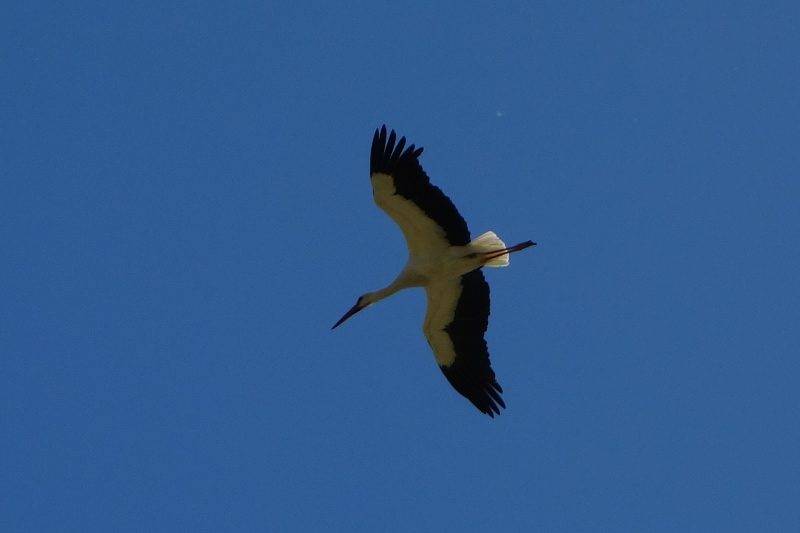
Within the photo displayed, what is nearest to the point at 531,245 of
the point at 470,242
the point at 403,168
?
the point at 470,242

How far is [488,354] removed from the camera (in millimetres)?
14289

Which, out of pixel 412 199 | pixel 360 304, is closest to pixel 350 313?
pixel 360 304

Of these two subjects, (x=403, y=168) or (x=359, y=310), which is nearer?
(x=403, y=168)

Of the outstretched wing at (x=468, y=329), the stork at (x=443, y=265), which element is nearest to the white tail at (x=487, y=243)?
the stork at (x=443, y=265)

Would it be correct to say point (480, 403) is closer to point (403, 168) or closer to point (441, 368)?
point (441, 368)

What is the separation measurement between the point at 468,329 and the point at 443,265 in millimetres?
978

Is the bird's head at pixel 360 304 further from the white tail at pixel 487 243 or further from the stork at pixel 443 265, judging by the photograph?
the white tail at pixel 487 243

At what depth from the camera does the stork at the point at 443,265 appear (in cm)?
1320

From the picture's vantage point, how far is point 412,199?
13.3m

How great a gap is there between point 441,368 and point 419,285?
113 centimetres

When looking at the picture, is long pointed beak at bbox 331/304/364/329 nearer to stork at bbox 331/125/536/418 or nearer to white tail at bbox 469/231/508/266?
stork at bbox 331/125/536/418

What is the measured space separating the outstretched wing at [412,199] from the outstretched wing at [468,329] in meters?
0.71

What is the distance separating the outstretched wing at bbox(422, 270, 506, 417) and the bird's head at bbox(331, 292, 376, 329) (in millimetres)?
608

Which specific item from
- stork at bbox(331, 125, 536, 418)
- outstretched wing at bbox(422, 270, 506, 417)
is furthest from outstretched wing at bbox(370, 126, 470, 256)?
outstretched wing at bbox(422, 270, 506, 417)
